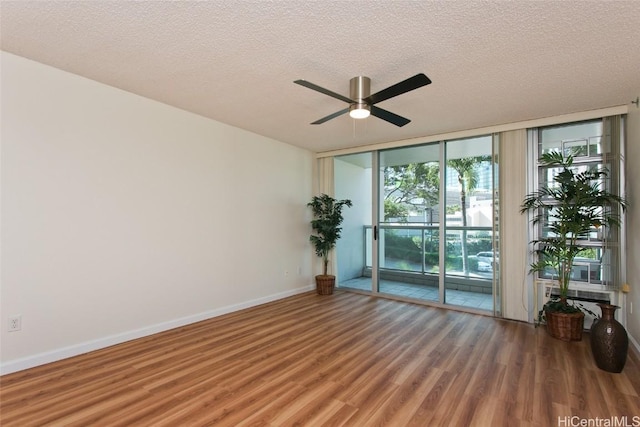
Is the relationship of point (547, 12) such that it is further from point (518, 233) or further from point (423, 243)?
point (423, 243)

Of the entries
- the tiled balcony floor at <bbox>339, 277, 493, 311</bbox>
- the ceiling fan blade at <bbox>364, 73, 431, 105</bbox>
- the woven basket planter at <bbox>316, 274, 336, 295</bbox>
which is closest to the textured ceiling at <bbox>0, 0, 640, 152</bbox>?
the ceiling fan blade at <bbox>364, 73, 431, 105</bbox>

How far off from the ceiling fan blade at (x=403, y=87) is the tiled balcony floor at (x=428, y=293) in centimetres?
329

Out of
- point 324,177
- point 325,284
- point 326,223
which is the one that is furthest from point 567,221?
point 324,177

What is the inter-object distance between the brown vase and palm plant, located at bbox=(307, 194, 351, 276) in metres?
3.33

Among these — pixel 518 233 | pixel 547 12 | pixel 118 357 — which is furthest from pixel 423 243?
pixel 118 357

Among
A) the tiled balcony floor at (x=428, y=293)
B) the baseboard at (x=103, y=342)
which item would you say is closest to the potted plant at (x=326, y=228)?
the tiled balcony floor at (x=428, y=293)

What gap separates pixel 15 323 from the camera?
8.09 ft

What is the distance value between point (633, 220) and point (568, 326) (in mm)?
1260

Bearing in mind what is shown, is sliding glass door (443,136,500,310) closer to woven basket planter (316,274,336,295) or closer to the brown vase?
the brown vase

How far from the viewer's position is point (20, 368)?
247 cm

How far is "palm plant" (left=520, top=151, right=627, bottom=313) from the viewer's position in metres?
3.22

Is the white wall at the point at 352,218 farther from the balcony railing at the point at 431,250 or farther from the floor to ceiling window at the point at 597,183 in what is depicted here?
the floor to ceiling window at the point at 597,183

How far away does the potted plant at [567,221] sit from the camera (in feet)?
10.5

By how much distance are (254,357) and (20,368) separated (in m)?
1.84
